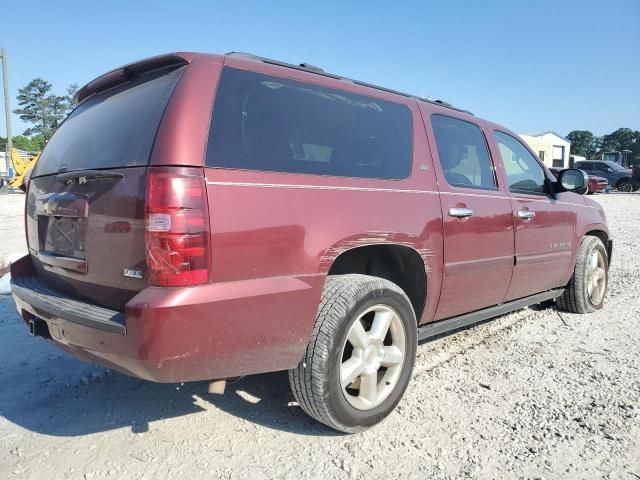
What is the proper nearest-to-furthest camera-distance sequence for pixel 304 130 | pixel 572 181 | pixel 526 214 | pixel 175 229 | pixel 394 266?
1. pixel 175 229
2. pixel 304 130
3. pixel 394 266
4. pixel 526 214
5. pixel 572 181

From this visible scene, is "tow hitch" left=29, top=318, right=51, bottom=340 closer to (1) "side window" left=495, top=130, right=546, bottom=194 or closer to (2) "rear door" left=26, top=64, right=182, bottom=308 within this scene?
(2) "rear door" left=26, top=64, right=182, bottom=308

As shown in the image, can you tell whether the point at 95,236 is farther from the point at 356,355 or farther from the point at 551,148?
the point at 551,148

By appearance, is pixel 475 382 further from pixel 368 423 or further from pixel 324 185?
pixel 324 185

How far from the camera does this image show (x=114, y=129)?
241 centimetres

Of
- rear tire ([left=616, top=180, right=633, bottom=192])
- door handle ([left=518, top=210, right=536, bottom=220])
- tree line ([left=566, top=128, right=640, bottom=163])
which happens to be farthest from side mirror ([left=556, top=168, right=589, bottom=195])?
tree line ([left=566, top=128, right=640, bottom=163])

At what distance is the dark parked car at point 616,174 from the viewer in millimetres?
27531

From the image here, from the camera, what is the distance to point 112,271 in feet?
7.06

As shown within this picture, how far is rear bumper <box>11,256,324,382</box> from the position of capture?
1.94m

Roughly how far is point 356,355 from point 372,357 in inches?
4.4

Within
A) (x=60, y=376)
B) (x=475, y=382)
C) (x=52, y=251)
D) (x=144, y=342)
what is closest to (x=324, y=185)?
(x=144, y=342)

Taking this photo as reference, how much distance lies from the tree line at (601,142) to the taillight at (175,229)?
103 meters

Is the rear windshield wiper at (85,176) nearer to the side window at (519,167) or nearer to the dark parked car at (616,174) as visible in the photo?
the side window at (519,167)

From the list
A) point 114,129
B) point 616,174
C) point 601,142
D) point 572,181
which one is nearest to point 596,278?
point 572,181

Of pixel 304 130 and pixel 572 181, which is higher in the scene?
pixel 304 130
